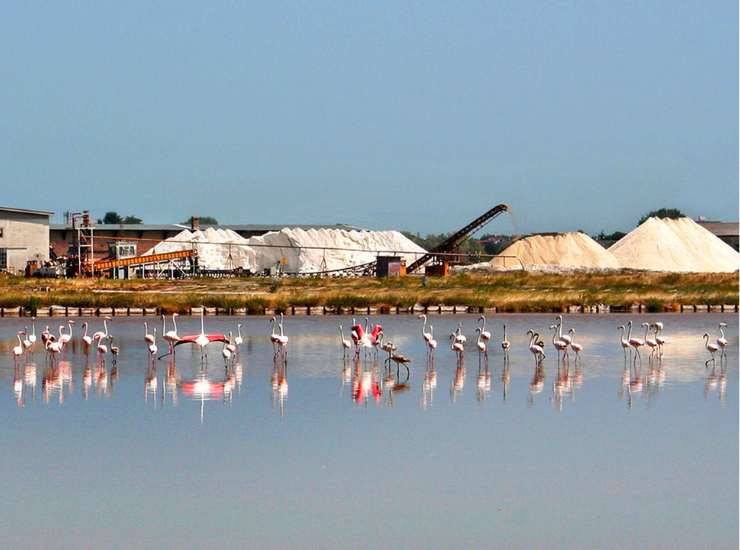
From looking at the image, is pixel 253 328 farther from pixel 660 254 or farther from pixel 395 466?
pixel 660 254

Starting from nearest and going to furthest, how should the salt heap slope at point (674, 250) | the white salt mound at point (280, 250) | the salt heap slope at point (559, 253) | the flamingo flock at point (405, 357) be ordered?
1. the flamingo flock at point (405, 357)
2. the salt heap slope at point (559, 253)
3. the salt heap slope at point (674, 250)
4. the white salt mound at point (280, 250)

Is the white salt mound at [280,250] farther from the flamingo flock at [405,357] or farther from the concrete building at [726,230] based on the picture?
the flamingo flock at [405,357]

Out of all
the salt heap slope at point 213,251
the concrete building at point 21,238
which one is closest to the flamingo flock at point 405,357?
the concrete building at point 21,238

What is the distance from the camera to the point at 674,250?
7888 cm

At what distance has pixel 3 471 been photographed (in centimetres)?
1402

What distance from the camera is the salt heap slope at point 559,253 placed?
76312 mm

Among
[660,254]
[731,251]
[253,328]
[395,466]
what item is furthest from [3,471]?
[731,251]

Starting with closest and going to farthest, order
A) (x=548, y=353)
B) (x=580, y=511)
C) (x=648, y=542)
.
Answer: (x=648, y=542) → (x=580, y=511) → (x=548, y=353)

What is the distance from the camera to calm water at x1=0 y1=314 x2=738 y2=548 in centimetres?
1164

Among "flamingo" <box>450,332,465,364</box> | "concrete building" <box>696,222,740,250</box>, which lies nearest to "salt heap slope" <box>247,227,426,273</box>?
"concrete building" <box>696,222,740,250</box>

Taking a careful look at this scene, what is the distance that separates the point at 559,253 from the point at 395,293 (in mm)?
32238

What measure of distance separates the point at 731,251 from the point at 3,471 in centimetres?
7517

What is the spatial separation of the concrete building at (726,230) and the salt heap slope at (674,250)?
84.7 feet

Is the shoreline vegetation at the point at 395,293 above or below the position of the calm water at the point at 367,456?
above
